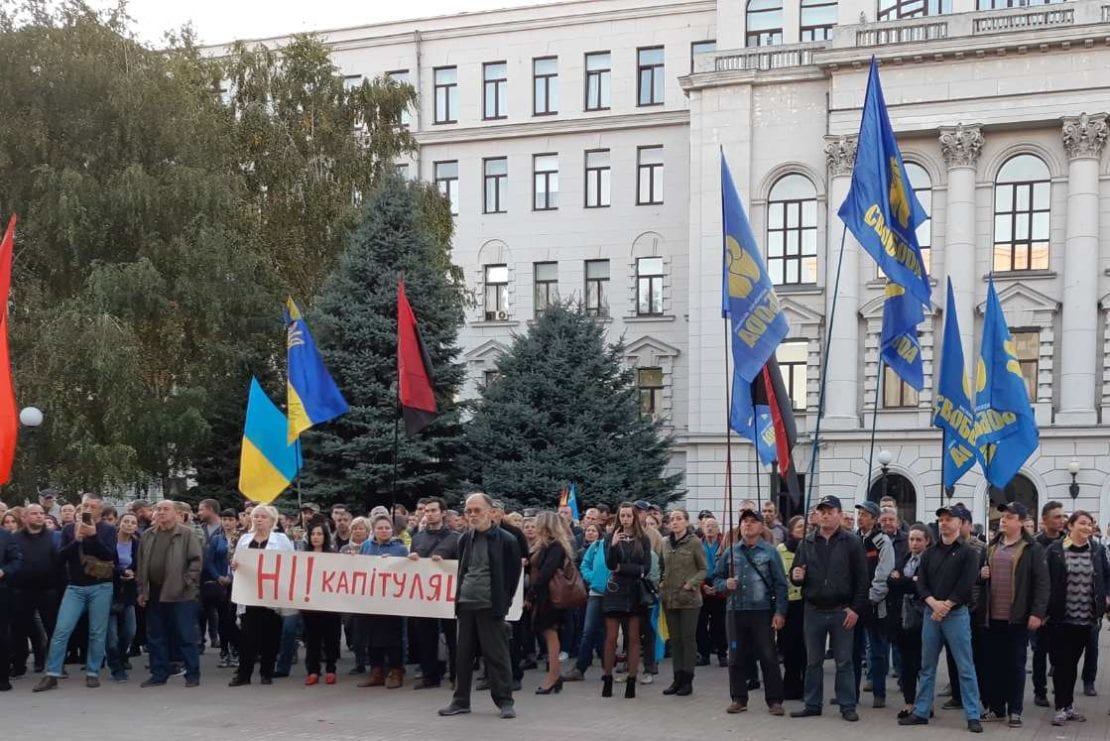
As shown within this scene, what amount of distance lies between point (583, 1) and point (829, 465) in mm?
17701

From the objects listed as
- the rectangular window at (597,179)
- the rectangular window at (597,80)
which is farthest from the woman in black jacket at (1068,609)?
the rectangular window at (597,80)

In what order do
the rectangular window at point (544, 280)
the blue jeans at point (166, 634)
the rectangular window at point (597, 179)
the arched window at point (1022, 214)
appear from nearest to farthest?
the blue jeans at point (166, 634), the arched window at point (1022, 214), the rectangular window at point (597, 179), the rectangular window at point (544, 280)

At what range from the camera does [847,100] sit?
40.7 metres

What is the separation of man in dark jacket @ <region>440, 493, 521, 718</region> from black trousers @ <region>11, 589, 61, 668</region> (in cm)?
504

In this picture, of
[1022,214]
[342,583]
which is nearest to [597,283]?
[1022,214]

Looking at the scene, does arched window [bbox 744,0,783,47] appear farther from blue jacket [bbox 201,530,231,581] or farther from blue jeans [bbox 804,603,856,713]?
blue jeans [bbox 804,603,856,713]

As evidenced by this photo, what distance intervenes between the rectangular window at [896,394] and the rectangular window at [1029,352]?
123 inches

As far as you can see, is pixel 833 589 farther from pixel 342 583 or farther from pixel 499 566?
pixel 342 583

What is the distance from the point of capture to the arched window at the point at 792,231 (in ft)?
137

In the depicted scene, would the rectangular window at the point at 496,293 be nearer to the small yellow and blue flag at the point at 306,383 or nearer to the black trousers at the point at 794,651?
the small yellow and blue flag at the point at 306,383

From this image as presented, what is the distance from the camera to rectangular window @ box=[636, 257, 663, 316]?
151 ft

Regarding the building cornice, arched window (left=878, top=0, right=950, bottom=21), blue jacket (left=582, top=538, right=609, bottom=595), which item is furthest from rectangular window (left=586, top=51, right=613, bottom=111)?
blue jacket (left=582, top=538, right=609, bottom=595)

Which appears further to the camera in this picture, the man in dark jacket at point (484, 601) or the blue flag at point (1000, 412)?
the blue flag at point (1000, 412)

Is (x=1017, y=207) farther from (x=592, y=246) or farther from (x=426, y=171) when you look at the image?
(x=426, y=171)
